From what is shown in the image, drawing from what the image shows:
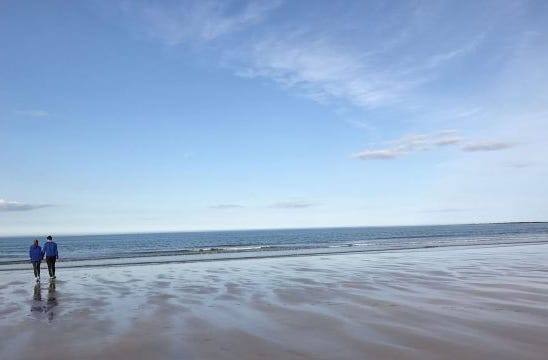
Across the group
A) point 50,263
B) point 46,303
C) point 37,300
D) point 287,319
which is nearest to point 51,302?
point 46,303

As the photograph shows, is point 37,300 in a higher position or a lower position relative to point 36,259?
lower

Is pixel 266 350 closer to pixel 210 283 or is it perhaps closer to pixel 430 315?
pixel 430 315

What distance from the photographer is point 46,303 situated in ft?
42.2

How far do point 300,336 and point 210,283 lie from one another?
31.4 feet

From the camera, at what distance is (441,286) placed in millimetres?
14172

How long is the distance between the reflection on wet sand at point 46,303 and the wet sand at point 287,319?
1.9 inches

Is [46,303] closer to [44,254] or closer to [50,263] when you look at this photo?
[50,263]

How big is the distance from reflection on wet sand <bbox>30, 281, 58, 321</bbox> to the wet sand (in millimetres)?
48

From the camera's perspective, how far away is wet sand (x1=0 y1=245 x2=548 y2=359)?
23.2 ft

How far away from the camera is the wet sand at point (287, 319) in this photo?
707 cm

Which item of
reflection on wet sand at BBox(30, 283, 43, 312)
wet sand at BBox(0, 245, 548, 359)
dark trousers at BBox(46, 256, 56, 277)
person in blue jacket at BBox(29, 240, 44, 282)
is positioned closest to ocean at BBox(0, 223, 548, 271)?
dark trousers at BBox(46, 256, 56, 277)

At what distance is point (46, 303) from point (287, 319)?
7839 mm

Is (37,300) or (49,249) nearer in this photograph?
(37,300)

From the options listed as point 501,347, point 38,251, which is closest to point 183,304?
point 501,347
